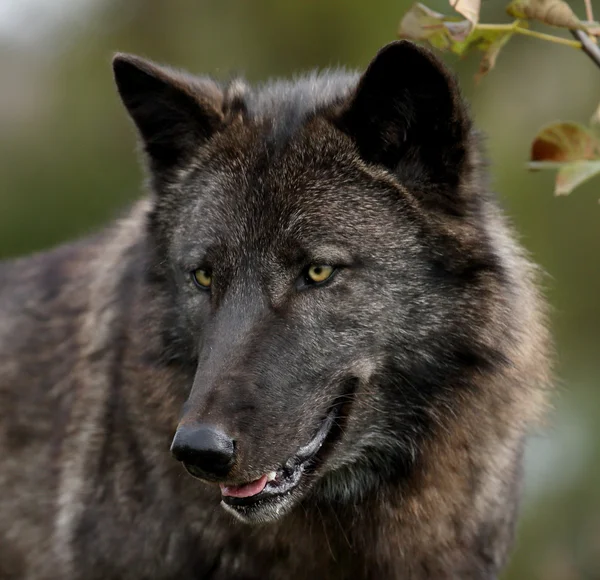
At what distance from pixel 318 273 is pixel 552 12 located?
1.17m

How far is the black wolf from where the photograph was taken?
12.2 ft

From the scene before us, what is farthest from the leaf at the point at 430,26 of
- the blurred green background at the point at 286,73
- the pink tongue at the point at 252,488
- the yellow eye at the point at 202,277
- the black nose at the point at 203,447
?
the blurred green background at the point at 286,73

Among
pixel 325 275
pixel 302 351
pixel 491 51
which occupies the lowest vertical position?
pixel 302 351

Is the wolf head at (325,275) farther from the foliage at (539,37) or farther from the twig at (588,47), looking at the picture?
the twig at (588,47)

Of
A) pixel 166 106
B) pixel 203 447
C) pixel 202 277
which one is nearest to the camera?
pixel 203 447

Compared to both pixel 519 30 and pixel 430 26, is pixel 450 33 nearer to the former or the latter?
pixel 430 26

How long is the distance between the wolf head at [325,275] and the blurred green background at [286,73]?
26.8ft

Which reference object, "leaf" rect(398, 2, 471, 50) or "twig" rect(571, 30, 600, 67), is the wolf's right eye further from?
"twig" rect(571, 30, 600, 67)

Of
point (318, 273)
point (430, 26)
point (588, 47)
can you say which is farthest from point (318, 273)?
point (588, 47)

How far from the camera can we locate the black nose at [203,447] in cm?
340

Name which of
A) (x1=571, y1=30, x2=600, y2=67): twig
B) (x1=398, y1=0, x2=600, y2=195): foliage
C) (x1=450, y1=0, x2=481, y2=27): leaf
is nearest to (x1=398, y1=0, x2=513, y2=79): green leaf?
(x1=398, y1=0, x2=600, y2=195): foliage

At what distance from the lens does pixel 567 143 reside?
3.54 m

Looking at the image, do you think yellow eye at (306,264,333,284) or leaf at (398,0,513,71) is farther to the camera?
yellow eye at (306,264,333,284)

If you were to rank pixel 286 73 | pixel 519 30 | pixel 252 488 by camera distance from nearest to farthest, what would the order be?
1. pixel 519 30
2. pixel 252 488
3. pixel 286 73
